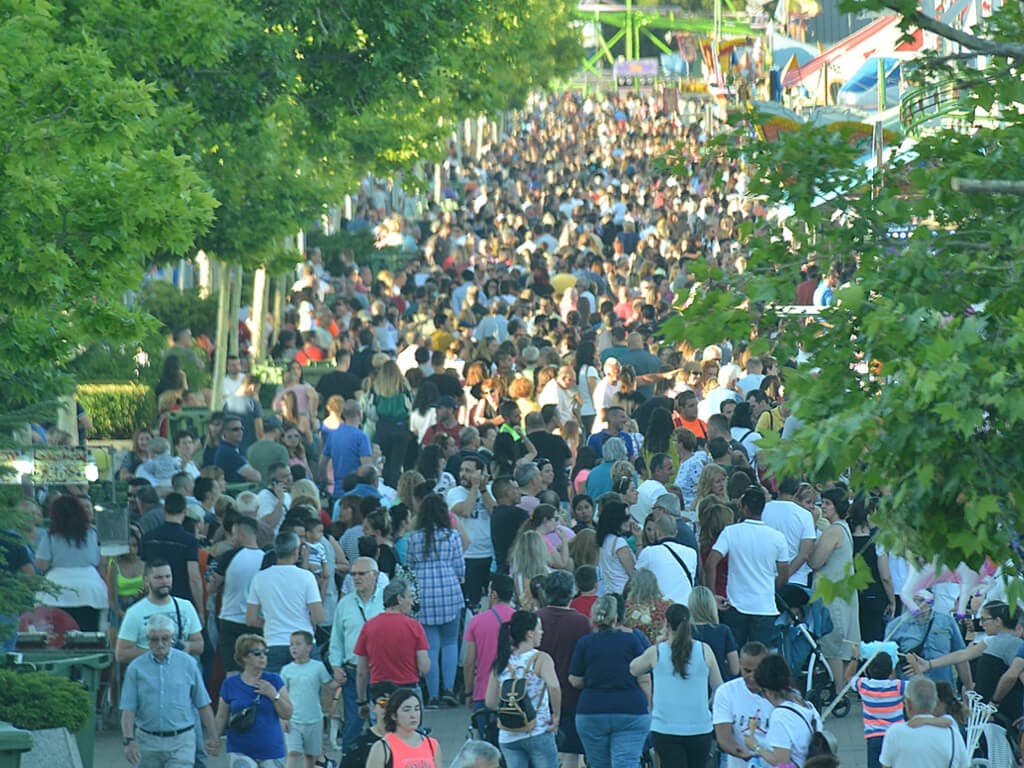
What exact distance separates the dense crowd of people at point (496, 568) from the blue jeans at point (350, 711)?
3 cm

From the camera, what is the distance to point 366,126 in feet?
97.7

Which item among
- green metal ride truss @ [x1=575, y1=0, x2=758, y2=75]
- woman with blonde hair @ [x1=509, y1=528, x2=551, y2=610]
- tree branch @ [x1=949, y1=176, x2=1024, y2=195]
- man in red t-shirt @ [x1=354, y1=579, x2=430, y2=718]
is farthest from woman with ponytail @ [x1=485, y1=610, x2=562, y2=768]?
green metal ride truss @ [x1=575, y1=0, x2=758, y2=75]

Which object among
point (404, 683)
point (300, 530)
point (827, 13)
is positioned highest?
point (827, 13)

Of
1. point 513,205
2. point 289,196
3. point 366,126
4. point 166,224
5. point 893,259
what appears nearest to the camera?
point 893,259

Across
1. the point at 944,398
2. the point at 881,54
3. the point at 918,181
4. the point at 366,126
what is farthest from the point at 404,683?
the point at 881,54

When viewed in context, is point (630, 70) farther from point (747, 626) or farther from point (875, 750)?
point (875, 750)

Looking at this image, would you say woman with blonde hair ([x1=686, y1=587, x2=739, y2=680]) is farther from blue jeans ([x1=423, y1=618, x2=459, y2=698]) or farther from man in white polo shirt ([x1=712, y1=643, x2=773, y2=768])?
blue jeans ([x1=423, y1=618, x2=459, y2=698])

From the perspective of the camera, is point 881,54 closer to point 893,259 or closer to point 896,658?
point 896,658

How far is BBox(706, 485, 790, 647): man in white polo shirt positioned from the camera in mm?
13906

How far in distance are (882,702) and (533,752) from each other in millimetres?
2066

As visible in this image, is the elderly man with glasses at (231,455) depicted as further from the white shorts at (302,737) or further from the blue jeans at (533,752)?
the blue jeans at (533,752)

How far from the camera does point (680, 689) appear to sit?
11.6 m

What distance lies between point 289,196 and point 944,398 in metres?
16.8

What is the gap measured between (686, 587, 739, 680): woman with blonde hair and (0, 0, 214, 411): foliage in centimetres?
354
